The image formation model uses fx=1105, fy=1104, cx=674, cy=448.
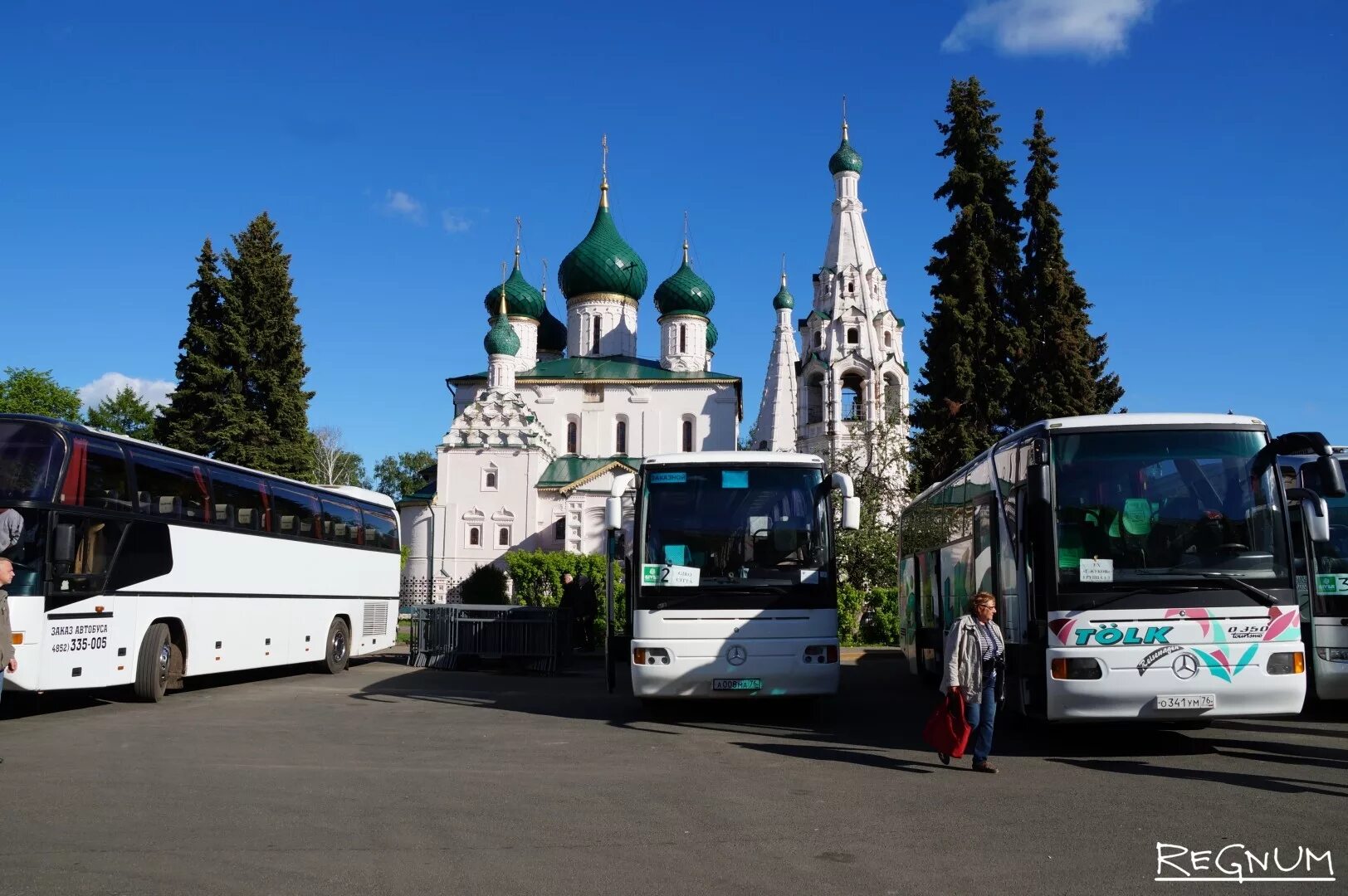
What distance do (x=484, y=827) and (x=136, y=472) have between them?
874 cm

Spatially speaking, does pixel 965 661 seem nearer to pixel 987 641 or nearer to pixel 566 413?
pixel 987 641

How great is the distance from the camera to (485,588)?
3200cm

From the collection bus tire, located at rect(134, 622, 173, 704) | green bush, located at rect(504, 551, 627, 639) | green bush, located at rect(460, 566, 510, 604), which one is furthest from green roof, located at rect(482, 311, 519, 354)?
bus tire, located at rect(134, 622, 173, 704)

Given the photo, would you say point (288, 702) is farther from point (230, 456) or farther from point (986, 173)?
point (230, 456)

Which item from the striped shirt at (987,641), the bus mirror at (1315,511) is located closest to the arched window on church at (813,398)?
the bus mirror at (1315,511)

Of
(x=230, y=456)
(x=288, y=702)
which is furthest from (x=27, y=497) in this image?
(x=230, y=456)

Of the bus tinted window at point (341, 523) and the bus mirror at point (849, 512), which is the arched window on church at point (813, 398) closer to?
the bus tinted window at point (341, 523)

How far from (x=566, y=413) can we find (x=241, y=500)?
4732 centimetres

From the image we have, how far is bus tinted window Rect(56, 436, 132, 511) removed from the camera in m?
12.3

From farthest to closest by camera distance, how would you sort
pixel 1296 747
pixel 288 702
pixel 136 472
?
pixel 288 702
pixel 136 472
pixel 1296 747

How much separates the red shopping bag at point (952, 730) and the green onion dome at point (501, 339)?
2087 inches

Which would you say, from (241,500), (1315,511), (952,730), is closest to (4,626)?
(241,500)

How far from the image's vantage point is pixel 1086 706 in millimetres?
9336

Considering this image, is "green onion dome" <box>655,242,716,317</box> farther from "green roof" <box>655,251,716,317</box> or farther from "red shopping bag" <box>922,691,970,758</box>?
"red shopping bag" <box>922,691,970,758</box>
